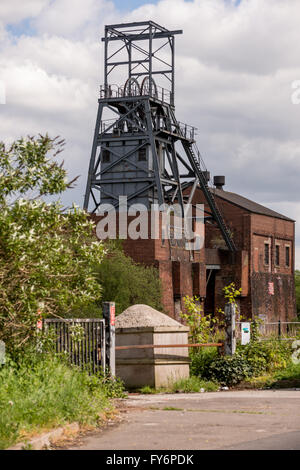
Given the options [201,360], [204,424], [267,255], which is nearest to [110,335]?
[201,360]

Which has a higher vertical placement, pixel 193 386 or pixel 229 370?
pixel 229 370

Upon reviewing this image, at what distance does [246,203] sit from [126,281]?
20093 mm

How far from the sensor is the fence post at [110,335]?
15492 millimetres

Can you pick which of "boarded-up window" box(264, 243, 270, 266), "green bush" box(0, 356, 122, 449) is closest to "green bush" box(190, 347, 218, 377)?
"green bush" box(0, 356, 122, 449)

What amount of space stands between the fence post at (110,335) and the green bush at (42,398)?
2590 millimetres

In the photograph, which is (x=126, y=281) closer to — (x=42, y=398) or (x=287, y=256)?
(x=287, y=256)

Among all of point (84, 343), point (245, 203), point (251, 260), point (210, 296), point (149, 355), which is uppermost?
point (245, 203)

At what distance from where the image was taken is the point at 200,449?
27.9 ft

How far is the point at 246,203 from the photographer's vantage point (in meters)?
60.2

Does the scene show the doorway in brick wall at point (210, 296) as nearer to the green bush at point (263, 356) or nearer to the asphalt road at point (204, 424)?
the green bush at point (263, 356)

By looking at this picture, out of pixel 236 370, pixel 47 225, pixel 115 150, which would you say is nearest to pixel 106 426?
pixel 47 225

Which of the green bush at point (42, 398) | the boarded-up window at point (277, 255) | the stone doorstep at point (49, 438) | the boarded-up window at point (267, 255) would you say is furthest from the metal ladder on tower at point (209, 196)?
the stone doorstep at point (49, 438)

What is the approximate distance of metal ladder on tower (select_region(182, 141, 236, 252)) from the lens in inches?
2152
